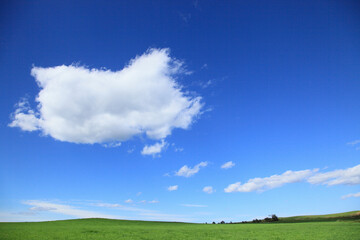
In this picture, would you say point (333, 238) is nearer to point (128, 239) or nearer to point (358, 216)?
point (128, 239)

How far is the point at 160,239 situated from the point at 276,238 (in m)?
15.2

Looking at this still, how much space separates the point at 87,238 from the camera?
2938 centimetres

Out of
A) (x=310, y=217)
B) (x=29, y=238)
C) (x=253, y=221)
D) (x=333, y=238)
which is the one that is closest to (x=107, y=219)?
(x=29, y=238)

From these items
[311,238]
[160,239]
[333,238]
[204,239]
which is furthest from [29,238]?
[333,238]

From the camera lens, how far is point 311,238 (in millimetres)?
28500

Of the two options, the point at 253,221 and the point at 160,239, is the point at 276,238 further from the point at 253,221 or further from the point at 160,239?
the point at 253,221

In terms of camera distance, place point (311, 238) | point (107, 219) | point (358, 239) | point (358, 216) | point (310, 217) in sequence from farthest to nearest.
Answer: point (310, 217)
point (107, 219)
point (358, 216)
point (311, 238)
point (358, 239)

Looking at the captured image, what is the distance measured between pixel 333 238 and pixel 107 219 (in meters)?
61.2

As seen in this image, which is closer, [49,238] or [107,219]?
[49,238]

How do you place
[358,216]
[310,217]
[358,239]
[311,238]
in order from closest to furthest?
[358,239] < [311,238] < [358,216] < [310,217]

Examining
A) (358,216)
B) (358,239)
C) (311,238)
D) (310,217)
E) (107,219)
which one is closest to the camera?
(358,239)

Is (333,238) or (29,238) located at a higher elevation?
(29,238)

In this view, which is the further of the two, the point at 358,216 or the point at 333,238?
the point at 358,216

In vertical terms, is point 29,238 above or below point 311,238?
above
